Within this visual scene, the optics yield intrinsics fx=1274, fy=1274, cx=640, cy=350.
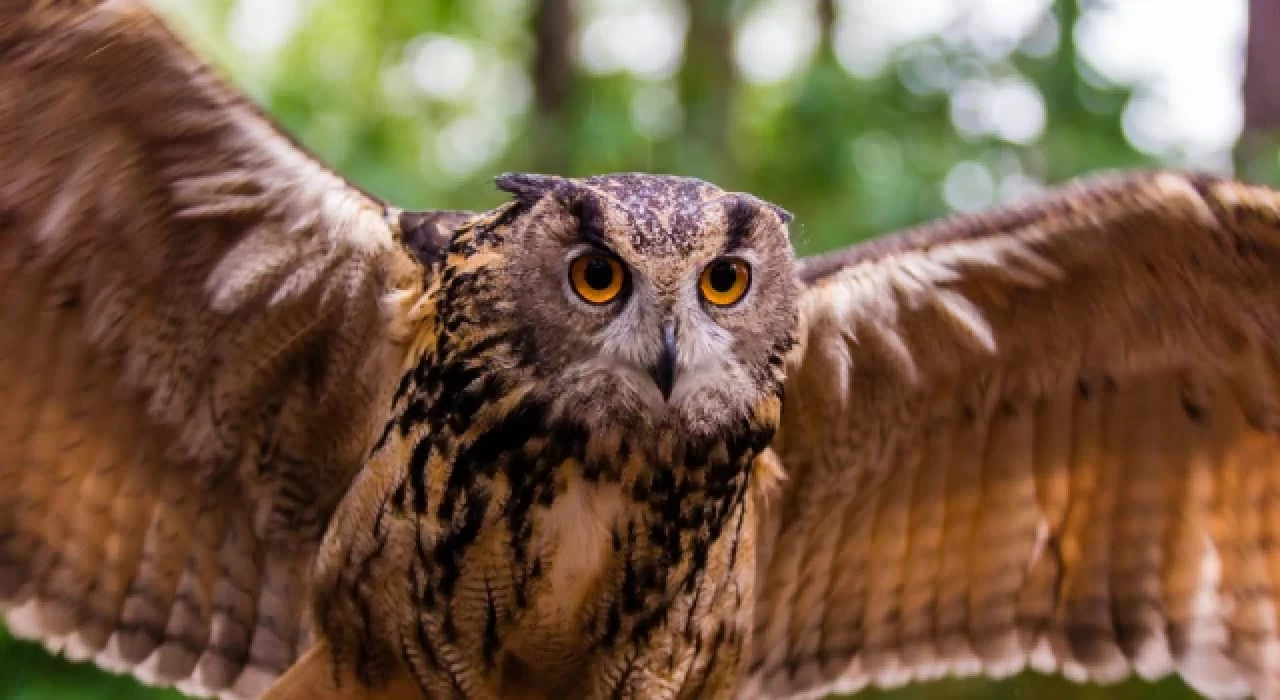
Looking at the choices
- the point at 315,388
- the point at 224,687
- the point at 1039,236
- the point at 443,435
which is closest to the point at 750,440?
the point at 443,435

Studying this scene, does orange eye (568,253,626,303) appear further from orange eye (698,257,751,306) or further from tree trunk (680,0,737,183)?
tree trunk (680,0,737,183)

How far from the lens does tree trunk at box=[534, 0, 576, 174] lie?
4.70 metres

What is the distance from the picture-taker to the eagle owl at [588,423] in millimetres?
2180

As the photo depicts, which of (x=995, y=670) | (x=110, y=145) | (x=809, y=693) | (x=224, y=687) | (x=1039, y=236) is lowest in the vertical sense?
(x=224, y=687)

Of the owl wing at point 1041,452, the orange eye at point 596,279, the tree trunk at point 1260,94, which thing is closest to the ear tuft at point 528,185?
the orange eye at point 596,279

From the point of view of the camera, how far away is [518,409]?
7.15 feet

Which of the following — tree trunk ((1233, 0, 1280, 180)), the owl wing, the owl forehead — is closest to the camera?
the owl forehead

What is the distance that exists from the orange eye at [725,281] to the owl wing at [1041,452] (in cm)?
32

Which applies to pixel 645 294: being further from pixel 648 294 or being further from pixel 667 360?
pixel 667 360

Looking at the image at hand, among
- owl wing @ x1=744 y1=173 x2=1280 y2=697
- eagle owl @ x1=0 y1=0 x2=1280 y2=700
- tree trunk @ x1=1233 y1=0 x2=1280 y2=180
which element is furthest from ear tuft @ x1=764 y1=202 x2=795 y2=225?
tree trunk @ x1=1233 y1=0 x2=1280 y2=180

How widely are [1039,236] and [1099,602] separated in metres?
1.05

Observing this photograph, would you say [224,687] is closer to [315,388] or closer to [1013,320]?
[315,388]

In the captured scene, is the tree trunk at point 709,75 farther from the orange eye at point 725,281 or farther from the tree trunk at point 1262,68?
the orange eye at point 725,281

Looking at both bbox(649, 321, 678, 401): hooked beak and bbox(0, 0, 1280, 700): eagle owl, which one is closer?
bbox(649, 321, 678, 401): hooked beak
